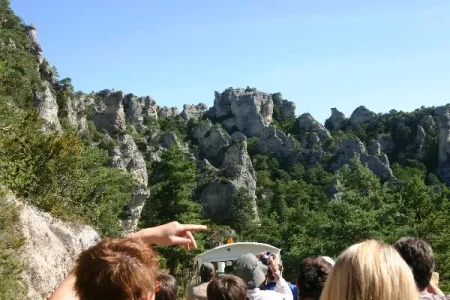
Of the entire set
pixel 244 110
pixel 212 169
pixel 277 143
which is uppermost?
pixel 244 110

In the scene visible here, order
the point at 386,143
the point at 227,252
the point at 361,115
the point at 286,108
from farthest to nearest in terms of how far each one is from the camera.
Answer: the point at 286,108 < the point at 361,115 < the point at 386,143 < the point at 227,252

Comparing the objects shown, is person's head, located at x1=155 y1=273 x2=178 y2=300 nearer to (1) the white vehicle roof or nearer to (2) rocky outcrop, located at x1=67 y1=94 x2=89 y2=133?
(1) the white vehicle roof

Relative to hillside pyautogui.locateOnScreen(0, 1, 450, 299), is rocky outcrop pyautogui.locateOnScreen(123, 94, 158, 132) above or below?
above

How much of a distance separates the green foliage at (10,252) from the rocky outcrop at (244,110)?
6934 cm

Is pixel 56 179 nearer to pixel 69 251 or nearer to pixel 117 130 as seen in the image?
pixel 69 251

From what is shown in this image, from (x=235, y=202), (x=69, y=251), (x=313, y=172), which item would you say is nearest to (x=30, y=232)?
(x=69, y=251)

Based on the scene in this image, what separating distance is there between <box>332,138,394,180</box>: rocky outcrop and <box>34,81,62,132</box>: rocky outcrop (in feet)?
133

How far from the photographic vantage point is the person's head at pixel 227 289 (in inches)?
121

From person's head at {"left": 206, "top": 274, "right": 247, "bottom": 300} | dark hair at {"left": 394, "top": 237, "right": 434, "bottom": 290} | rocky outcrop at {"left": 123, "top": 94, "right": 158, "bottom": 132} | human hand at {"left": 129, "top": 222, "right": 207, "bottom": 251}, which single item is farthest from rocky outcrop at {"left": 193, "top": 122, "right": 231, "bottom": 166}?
human hand at {"left": 129, "top": 222, "right": 207, "bottom": 251}

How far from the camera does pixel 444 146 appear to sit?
65.8m

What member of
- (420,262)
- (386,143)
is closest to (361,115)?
(386,143)

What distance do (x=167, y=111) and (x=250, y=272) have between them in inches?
2994

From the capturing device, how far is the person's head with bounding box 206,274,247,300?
3072 mm

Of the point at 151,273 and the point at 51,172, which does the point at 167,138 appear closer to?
the point at 51,172
